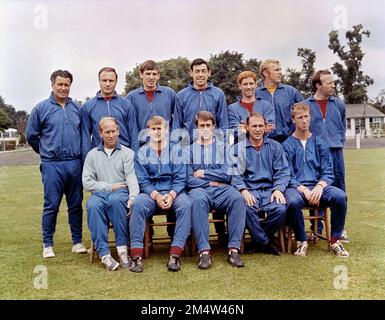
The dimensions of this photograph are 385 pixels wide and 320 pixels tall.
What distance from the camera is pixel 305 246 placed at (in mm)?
5273

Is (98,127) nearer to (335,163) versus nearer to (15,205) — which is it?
(335,163)

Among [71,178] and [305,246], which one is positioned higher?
[71,178]

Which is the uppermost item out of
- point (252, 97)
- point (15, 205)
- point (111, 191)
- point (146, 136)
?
point (252, 97)

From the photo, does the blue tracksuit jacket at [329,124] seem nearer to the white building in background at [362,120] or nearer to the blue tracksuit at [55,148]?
the blue tracksuit at [55,148]

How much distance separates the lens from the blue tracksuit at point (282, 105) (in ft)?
19.7

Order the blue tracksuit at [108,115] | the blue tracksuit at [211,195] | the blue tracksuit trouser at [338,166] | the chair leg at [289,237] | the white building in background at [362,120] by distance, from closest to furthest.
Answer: the blue tracksuit at [211,195], the chair leg at [289,237], the blue tracksuit at [108,115], the blue tracksuit trouser at [338,166], the white building in background at [362,120]

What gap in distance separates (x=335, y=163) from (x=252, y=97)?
1.35m

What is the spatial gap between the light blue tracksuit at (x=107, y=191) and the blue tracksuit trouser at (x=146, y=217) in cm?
12

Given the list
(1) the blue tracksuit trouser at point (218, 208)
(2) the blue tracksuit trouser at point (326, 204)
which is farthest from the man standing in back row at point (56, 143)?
(2) the blue tracksuit trouser at point (326, 204)

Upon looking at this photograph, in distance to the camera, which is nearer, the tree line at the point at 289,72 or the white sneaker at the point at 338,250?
the white sneaker at the point at 338,250

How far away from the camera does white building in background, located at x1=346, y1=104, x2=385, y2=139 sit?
60.4 m

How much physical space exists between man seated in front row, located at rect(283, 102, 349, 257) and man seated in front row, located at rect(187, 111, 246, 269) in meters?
0.66

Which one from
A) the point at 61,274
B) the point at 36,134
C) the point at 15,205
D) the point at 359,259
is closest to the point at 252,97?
the point at 359,259

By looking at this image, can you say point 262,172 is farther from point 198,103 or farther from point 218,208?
point 198,103
